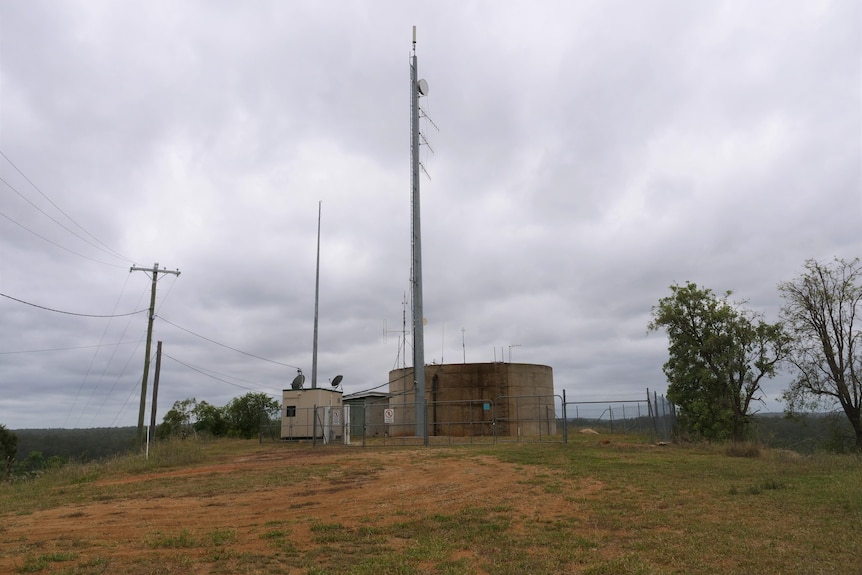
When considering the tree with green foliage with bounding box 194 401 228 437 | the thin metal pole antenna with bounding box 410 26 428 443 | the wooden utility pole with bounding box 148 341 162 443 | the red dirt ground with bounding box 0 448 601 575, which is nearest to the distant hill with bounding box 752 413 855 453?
the thin metal pole antenna with bounding box 410 26 428 443

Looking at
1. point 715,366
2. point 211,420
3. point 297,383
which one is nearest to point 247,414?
point 211,420

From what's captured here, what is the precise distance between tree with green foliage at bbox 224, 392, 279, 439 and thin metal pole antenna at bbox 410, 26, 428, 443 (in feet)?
64.5

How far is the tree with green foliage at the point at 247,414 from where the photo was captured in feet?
167

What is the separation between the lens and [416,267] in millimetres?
38500

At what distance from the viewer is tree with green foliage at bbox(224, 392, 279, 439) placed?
5101cm

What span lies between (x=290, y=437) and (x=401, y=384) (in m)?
11.8

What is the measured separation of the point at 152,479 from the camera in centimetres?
1888

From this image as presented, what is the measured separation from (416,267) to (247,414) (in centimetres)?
2312

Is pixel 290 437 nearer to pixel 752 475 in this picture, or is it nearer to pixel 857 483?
pixel 752 475

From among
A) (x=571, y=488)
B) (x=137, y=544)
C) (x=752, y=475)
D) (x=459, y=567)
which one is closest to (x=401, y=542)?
(x=459, y=567)

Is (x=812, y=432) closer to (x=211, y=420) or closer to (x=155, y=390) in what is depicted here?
(x=155, y=390)

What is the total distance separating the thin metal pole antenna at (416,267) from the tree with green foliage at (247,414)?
1967cm

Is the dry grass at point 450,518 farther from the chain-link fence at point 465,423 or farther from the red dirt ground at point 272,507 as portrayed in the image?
the chain-link fence at point 465,423

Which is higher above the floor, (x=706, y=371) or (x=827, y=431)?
(x=706, y=371)
